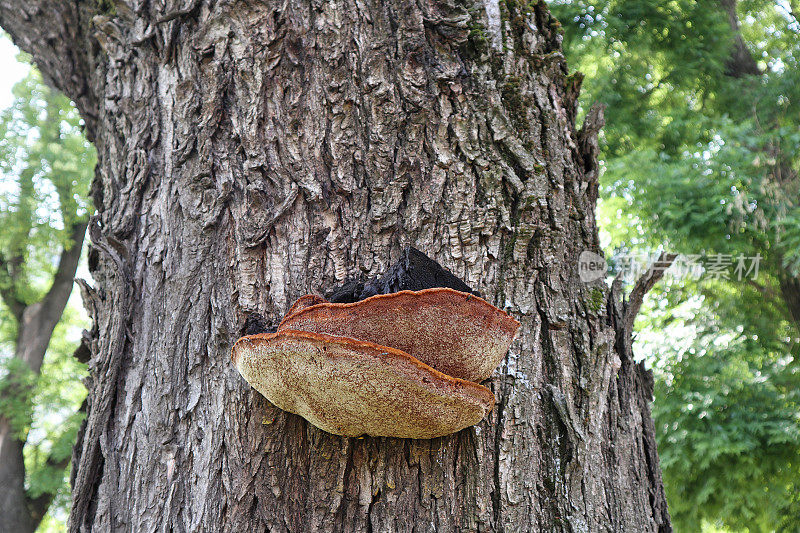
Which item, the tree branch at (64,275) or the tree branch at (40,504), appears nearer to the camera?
the tree branch at (40,504)

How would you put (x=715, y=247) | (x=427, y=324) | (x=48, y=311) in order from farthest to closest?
(x=48, y=311) < (x=715, y=247) < (x=427, y=324)

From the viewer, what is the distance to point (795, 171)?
21.0 feet

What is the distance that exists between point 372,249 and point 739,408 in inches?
229

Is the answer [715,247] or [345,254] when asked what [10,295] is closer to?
[345,254]

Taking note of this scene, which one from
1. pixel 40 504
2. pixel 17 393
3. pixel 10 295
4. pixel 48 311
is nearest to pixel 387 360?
pixel 17 393

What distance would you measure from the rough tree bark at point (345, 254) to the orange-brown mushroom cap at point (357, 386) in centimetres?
18

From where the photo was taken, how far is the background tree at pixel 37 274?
8.01m

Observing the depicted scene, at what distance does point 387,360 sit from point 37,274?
11234 mm

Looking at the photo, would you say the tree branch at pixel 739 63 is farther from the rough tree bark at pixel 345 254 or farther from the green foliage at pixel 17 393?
the green foliage at pixel 17 393

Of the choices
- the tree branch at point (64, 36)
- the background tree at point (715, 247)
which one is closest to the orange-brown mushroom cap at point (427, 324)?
the tree branch at point (64, 36)

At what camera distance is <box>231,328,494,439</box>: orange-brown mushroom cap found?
3.73 feet

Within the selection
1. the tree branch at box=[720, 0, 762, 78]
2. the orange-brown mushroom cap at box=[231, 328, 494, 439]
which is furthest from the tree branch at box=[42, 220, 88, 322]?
the tree branch at box=[720, 0, 762, 78]

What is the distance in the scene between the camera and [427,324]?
4.05 feet

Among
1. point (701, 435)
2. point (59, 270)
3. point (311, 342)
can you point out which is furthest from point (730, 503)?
point (59, 270)
